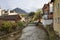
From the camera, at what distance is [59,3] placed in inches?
1057

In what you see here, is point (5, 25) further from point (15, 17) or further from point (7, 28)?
point (15, 17)

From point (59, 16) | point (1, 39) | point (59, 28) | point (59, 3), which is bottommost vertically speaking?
point (1, 39)

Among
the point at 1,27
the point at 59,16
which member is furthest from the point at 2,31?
the point at 59,16

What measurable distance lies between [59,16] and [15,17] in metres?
34.6

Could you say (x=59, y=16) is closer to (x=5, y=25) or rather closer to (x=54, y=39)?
(x=54, y=39)

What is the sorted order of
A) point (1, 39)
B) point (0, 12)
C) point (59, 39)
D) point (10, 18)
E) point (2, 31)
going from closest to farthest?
point (59, 39) → point (1, 39) → point (2, 31) → point (10, 18) → point (0, 12)

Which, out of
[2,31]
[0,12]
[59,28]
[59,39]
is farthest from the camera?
[0,12]

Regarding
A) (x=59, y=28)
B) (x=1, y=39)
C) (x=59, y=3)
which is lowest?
(x=1, y=39)

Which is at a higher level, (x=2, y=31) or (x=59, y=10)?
(x=59, y=10)

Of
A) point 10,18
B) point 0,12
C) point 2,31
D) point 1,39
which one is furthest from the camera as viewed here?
point 0,12

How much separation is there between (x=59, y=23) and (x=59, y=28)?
0.84 meters

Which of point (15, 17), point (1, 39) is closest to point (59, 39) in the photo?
point (1, 39)

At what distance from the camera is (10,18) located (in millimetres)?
60156

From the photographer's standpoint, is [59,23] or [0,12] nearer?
[59,23]
